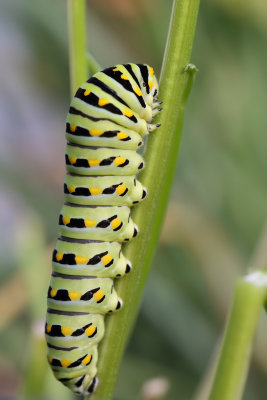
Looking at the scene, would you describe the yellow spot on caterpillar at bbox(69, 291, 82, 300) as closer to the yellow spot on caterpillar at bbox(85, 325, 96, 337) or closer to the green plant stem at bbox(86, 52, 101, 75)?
the yellow spot on caterpillar at bbox(85, 325, 96, 337)

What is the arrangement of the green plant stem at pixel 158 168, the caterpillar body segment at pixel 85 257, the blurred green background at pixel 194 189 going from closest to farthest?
the green plant stem at pixel 158 168
the caterpillar body segment at pixel 85 257
the blurred green background at pixel 194 189

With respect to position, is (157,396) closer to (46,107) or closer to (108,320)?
(108,320)

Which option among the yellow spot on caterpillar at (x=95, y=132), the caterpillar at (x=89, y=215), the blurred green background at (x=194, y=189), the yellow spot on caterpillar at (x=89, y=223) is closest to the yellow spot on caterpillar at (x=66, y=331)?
the caterpillar at (x=89, y=215)

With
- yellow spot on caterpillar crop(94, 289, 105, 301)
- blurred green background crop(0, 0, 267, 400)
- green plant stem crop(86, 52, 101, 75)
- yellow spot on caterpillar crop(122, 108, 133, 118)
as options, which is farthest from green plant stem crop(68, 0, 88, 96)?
blurred green background crop(0, 0, 267, 400)

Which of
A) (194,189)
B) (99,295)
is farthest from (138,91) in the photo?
(194,189)

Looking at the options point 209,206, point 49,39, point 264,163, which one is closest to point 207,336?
point 209,206

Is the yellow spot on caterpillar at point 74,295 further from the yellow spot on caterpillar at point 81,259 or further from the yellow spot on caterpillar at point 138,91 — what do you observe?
the yellow spot on caterpillar at point 138,91
